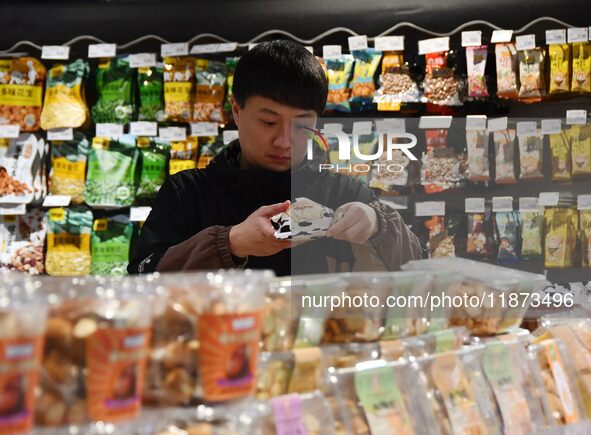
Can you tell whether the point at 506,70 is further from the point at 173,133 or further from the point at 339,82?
the point at 173,133

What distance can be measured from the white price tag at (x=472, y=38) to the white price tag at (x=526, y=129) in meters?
0.47

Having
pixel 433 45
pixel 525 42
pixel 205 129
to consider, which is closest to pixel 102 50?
pixel 205 129

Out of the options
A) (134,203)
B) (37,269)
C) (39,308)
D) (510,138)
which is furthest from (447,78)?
(39,308)

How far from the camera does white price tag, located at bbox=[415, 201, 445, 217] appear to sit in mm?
3391

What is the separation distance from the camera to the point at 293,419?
1050 mm

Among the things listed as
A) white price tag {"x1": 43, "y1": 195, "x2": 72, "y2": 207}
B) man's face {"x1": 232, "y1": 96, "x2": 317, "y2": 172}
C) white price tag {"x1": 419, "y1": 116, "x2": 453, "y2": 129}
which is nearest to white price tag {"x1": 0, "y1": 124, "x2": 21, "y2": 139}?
white price tag {"x1": 43, "y1": 195, "x2": 72, "y2": 207}

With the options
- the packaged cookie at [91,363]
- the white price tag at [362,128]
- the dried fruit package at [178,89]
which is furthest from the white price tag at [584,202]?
the packaged cookie at [91,363]

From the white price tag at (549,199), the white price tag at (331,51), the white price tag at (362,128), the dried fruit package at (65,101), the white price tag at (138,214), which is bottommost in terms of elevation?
the white price tag at (138,214)

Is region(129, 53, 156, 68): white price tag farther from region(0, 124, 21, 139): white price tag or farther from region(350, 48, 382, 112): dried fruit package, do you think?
region(350, 48, 382, 112): dried fruit package

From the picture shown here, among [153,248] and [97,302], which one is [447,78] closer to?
[153,248]

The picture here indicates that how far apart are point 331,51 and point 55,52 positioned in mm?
1500

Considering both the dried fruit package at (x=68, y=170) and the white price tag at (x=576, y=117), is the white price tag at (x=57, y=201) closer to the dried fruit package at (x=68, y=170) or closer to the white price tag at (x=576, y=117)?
the dried fruit package at (x=68, y=170)

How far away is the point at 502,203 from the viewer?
355 centimetres

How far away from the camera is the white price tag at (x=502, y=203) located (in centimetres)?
353
